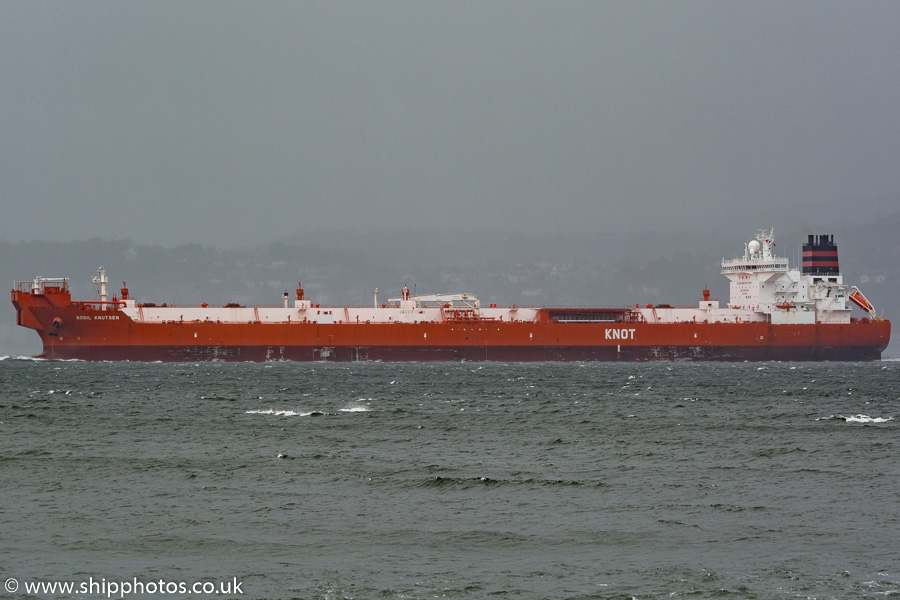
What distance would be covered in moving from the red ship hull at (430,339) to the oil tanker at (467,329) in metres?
0.07

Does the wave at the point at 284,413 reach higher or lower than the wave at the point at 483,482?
higher

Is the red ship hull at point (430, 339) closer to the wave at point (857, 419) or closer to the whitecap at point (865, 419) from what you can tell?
the wave at point (857, 419)

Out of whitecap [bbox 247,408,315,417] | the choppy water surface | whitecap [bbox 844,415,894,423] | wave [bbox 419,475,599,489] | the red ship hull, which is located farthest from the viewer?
the red ship hull

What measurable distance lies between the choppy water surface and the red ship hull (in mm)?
28305

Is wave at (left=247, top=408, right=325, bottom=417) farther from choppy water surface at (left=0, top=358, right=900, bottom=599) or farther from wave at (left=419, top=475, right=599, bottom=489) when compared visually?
wave at (left=419, top=475, right=599, bottom=489)

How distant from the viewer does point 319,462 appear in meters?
20.4

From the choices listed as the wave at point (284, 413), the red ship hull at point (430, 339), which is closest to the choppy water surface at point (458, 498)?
the wave at point (284, 413)

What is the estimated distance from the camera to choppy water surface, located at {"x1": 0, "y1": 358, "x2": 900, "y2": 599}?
485 inches

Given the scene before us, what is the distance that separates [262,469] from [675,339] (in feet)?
163

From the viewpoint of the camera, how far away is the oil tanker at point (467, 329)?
61.7m

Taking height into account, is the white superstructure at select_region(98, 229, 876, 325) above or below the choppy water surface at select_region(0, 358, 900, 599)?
above

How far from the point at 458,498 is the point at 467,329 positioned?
4721 centimetres

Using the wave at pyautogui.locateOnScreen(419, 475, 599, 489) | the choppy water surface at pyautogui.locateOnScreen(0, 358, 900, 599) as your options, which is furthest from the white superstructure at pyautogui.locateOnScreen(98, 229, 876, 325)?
the wave at pyautogui.locateOnScreen(419, 475, 599, 489)

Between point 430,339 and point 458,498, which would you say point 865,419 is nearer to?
point 458,498
